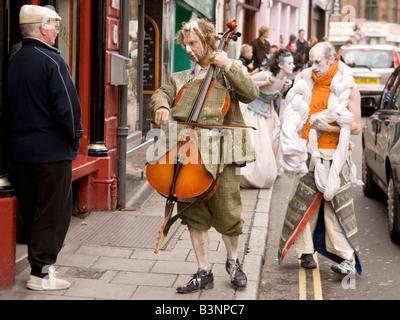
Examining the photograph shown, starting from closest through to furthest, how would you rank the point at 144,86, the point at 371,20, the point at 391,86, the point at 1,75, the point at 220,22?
the point at 1,75 < the point at 391,86 < the point at 144,86 < the point at 220,22 < the point at 371,20

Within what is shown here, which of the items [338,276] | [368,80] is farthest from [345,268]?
[368,80]

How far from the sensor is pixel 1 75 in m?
5.16

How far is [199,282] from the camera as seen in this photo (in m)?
5.48

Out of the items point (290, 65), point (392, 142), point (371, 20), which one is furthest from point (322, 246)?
point (371, 20)

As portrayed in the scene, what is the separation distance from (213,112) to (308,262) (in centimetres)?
188

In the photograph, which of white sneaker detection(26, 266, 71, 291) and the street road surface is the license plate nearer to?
the street road surface

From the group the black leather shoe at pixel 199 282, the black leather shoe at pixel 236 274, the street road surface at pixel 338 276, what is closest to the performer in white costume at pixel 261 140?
the street road surface at pixel 338 276

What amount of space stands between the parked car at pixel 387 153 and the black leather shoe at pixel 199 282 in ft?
8.08

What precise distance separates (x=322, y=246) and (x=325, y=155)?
2.50ft

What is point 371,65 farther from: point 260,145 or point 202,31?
point 202,31

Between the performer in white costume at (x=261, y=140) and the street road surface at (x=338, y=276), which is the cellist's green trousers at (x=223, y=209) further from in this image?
the performer in white costume at (x=261, y=140)

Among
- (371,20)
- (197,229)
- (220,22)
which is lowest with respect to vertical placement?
(197,229)

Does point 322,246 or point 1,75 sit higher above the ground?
point 1,75

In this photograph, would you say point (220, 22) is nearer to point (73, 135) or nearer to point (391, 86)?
point (391, 86)
